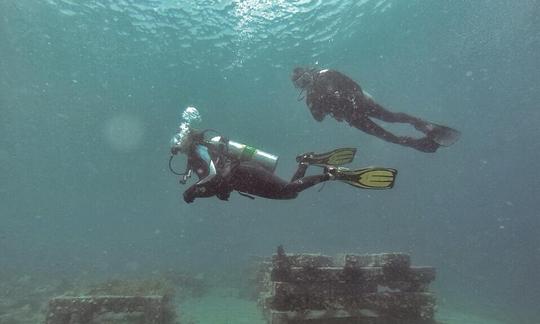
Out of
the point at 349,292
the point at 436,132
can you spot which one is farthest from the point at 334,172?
the point at 436,132

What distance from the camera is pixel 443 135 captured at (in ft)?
22.1

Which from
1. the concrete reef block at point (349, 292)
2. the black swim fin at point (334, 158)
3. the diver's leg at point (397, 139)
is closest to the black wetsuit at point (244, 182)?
the black swim fin at point (334, 158)

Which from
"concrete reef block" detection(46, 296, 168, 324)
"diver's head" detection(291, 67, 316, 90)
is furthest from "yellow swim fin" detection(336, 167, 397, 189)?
"concrete reef block" detection(46, 296, 168, 324)

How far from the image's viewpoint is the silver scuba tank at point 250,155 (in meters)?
6.00

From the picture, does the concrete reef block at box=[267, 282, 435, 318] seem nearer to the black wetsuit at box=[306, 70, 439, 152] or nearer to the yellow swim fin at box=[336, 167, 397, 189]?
the yellow swim fin at box=[336, 167, 397, 189]

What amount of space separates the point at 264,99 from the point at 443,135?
29259mm

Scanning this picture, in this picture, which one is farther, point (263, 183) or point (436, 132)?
point (436, 132)

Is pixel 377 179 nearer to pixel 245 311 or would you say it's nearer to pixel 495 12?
pixel 245 311

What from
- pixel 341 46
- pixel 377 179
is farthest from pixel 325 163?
pixel 341 46

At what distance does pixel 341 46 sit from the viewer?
2544cm

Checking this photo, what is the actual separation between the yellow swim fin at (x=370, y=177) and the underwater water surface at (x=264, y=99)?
914cm

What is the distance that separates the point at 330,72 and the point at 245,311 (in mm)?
8788

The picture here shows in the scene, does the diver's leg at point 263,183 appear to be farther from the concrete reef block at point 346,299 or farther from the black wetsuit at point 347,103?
the black wetsuit at point 347,103

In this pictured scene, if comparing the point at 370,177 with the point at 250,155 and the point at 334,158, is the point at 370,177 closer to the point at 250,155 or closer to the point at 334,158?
the point at 334,158
